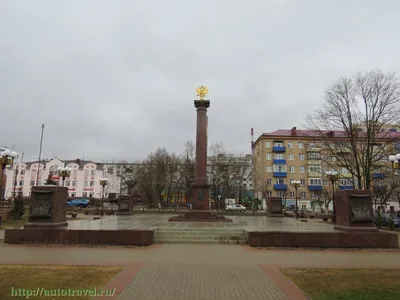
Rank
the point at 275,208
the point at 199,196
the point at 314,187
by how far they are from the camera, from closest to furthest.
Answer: the point at 199,196 → the point at 275,208 → the point at 314,187

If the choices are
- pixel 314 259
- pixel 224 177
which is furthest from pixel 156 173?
pixel 314 259

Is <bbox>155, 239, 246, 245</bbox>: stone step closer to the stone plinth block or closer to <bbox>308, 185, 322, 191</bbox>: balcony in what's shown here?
the stone plinth block

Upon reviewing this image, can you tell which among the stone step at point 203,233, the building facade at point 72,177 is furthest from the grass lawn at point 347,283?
the building facade at point 72,177

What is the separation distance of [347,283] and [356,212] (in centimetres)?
692

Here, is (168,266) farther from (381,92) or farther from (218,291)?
(381,92)

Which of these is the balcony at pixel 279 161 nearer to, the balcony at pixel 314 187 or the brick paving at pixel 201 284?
the balcony at pixel 314 187

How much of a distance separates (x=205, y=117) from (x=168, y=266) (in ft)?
46.0

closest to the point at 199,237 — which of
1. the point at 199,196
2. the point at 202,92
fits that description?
the point at 199,196

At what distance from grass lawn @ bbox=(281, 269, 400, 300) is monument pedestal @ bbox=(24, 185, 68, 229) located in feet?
31.8

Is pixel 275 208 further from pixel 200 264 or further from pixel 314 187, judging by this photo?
pixel 314 187

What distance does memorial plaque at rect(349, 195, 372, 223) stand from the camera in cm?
1248

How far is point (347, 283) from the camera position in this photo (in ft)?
21.5

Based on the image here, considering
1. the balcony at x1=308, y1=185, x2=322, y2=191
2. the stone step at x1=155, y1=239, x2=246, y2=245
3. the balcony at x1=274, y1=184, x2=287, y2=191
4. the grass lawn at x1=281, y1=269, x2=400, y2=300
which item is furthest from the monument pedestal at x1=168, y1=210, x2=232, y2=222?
the balcony at x1=308, y1=185, x2=322, y2=191

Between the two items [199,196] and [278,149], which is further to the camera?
[278,149]
